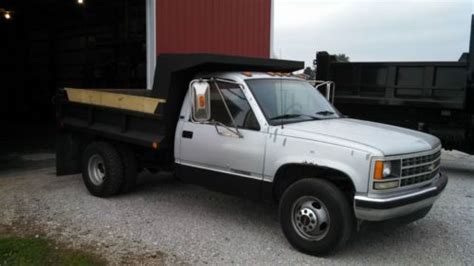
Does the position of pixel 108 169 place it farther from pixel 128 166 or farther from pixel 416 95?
pixel 416 95

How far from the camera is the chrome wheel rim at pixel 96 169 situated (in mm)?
6848

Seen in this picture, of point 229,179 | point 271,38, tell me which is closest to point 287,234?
point 229,179

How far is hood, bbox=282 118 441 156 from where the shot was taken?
4.42 metres

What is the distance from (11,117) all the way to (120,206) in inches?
582

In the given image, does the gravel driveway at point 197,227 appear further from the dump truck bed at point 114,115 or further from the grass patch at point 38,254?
the dump truck bed at point 114,115

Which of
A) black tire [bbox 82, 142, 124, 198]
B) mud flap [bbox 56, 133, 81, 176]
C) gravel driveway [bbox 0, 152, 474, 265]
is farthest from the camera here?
mud flap [bbox 56, 133, 81, 176]

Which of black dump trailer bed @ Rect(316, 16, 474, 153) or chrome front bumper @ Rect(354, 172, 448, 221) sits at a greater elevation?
black dump trailer bed @ Rect(316, 16, 474, 153)

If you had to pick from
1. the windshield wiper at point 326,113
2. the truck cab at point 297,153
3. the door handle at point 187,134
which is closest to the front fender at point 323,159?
the truck cab at point 297,153

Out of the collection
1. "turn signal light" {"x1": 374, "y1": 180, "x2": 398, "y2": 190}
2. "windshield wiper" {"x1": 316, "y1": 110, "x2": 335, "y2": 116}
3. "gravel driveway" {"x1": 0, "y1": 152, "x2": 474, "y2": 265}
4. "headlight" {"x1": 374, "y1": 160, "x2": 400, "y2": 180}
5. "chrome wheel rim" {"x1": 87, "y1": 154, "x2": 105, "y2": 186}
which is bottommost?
"gravel driveway" {"x1": 0, "y1": 152, "x2": 474, "y2": 265}

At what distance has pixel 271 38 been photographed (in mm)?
12453

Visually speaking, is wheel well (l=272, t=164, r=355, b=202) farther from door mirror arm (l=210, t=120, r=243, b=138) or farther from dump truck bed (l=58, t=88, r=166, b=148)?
dump truck bed (l=58, t=88, r=166, b=148)

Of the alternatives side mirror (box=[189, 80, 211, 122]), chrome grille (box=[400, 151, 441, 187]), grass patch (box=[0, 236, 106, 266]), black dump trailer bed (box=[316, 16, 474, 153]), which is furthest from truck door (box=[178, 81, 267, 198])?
black dump trailer bed (box=[316, 16, 474, 153])

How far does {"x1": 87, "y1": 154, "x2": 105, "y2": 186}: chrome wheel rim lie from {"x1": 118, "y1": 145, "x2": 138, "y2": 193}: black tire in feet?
1.23

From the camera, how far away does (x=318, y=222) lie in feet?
15.1
